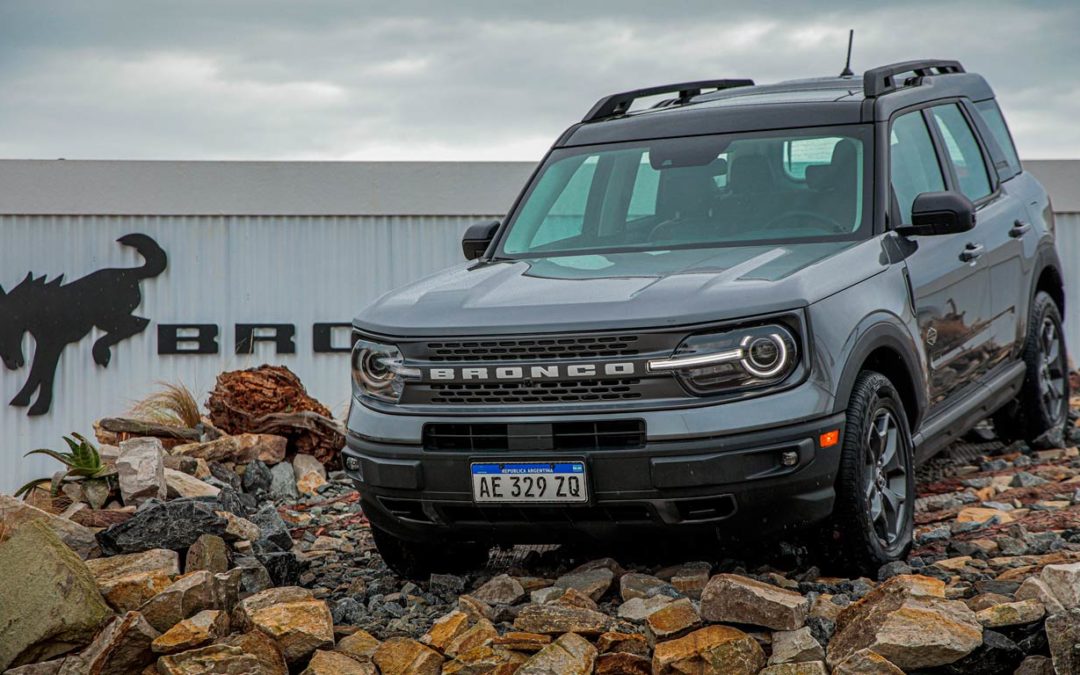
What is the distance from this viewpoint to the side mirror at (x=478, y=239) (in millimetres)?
6883

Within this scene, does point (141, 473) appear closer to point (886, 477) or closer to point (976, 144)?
point (886, 477)

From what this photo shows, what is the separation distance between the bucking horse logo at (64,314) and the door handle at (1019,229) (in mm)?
12275

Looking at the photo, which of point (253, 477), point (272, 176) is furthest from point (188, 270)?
point (253, 477)

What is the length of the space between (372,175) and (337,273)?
52.1 inches

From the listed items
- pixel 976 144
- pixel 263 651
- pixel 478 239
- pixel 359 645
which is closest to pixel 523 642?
pixel 359 645

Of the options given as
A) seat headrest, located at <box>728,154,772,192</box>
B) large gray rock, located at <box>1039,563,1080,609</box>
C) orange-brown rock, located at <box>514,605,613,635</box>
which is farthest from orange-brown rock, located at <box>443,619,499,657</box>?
seat headrest, located at <box>728,154,772,192</box>

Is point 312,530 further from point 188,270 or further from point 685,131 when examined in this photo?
point 188,270

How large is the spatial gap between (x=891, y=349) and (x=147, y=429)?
230 inches

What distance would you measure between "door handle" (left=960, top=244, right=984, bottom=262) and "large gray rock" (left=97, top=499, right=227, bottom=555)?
3765 millimetres

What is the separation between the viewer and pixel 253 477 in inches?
352

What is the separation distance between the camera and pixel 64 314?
698 inches

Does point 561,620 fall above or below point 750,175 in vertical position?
below

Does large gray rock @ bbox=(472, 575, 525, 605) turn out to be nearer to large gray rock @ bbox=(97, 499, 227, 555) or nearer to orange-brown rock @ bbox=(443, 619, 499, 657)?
orange-brown rock @ bbox=(443, 619, 499, 657)

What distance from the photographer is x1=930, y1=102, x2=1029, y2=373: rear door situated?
23.9 feet
